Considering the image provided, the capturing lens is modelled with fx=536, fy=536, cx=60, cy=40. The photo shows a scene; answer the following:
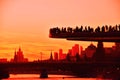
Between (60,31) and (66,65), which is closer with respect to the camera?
(60,31)

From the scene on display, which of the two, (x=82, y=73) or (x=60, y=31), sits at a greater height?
(x=60, y=31)

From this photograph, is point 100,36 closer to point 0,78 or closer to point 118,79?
point 118,79

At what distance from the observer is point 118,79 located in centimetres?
8100

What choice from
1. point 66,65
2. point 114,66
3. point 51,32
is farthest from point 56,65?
point 51,32

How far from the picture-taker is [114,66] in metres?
90.2

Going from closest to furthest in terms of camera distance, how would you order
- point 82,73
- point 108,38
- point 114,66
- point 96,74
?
1. point 108,38
2. point 114,66
3. point 96,74
4. point 82,73

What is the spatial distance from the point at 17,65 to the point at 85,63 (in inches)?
558

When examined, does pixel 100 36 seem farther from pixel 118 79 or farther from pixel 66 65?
pixel 66 65

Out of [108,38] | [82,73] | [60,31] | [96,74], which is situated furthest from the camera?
[82,73]

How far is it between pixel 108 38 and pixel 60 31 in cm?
961

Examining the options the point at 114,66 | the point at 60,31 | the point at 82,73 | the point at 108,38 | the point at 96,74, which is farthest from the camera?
the point at 82,73

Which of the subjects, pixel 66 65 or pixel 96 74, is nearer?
pixel 66 65

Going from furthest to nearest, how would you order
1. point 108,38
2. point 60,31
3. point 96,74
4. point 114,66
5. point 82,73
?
point 82,73 < point 96,74 < point 114,66 < point 108,38 < point 60,31

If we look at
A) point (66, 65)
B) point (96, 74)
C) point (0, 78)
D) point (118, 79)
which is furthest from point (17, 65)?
point (118, 79)
